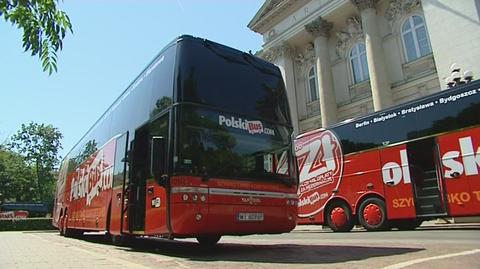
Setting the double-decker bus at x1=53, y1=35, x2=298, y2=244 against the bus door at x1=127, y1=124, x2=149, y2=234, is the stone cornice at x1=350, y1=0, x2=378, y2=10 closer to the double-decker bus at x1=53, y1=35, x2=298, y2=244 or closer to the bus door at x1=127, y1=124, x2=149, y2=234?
the double-decker bus at x1=53, y1=35, x2=298, y2=244

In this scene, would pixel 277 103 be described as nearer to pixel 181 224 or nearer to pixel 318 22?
pixel 181 224

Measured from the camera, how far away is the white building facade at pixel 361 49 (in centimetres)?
2138

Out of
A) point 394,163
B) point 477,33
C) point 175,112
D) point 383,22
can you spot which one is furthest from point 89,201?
point 383,22

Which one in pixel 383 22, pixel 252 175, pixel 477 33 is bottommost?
pixel 252 175

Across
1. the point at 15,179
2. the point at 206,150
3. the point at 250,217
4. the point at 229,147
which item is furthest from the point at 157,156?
the point at 15,179

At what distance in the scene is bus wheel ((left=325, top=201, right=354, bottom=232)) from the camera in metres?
14.0

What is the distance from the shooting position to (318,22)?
30.3m

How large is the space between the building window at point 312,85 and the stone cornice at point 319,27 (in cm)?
305

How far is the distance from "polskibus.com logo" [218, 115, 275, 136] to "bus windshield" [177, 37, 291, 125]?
17cm

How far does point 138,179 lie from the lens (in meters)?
8.99

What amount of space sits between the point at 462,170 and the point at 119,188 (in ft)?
28.7

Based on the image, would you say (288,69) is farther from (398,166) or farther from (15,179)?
(15,179)

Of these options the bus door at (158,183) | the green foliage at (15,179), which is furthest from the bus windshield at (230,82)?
the green foliage at (15,179)

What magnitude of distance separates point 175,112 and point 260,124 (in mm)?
1786
